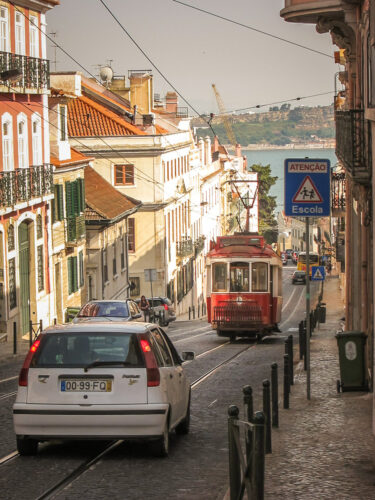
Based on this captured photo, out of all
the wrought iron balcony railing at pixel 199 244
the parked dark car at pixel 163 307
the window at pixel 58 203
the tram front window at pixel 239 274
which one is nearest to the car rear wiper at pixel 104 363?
the tram front window at pixel 239 274

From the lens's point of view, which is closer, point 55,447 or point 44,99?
point 55,447

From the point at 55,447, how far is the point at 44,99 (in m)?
30.3

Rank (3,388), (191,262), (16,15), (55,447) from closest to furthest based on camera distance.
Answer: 1. (55,447)
2. (3,388)
3. (16,15)
4. (191,262)

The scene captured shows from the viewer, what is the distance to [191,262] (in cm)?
8088

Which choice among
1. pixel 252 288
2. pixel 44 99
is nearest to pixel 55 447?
pixel 252 288

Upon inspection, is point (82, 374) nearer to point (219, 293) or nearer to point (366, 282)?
point (366, 282)

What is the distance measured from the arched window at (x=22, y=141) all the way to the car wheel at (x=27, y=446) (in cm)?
2647

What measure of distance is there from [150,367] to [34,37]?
2959cm

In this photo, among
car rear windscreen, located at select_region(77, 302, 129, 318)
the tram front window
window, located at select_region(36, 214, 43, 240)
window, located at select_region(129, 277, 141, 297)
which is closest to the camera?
car rear windscreen, located at select_region(77, 302, 129, 318)

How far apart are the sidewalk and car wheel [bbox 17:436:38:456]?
2465 millimetres

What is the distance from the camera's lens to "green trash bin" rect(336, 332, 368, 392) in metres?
16.6

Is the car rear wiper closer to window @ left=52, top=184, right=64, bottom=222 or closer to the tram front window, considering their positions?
the tram front window

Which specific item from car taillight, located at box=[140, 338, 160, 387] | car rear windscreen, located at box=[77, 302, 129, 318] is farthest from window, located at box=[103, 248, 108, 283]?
car taillight, located at box=[140, 338, 160, 387]

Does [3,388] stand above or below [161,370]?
below
